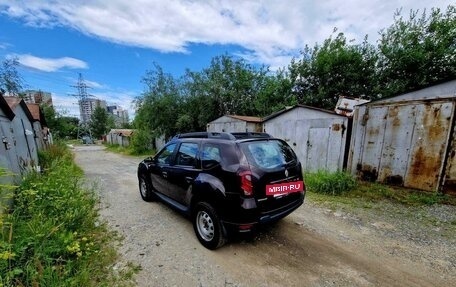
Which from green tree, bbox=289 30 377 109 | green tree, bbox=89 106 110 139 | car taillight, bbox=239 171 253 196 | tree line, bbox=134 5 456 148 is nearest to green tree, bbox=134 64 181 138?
tree line, bbox=134 5 456 148

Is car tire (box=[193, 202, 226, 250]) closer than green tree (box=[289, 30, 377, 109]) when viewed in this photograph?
Yes

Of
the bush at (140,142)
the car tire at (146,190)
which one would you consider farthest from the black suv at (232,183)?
the bush at (140,142)

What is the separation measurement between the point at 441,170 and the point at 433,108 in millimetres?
1493

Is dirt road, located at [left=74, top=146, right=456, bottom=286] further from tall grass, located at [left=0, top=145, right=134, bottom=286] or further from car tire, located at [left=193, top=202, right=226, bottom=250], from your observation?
tall grass, located at [left=0, top=145, right=134, bottom=286]

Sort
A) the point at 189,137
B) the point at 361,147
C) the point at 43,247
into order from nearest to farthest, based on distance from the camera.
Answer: the point at 43,247
the point at 189,137
the point at 361,147

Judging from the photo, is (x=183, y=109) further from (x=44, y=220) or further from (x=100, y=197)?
(x=44, y=220)

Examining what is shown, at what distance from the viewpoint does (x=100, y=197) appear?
18.2 feet

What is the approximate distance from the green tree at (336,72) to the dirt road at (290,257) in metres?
9.71

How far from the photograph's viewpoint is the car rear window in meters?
2.92

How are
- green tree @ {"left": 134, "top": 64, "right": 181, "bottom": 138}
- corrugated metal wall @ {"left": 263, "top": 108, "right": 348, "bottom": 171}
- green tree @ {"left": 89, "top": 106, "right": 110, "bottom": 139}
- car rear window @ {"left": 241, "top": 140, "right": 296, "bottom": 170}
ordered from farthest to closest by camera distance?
green tree @ {"left": 89, "top": 106, "right": 110, "bottom": 139} < green tree @ {"left": 134, "top": 64, "right": 181, "bottom": 138} < corrugated metal wall @ {"left": 263, "top": 108, "right": 348, "bottom": 171} < car rear window @ {"left": 241, "top": 140, "right": 296, "bottom": 170}

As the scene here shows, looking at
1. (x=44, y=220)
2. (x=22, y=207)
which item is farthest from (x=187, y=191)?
(x=22, y=207)

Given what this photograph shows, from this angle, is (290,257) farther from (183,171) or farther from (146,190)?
(146,190)

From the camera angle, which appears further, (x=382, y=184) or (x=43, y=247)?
(x=382, y=184)

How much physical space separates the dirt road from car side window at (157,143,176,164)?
1.17 meters
